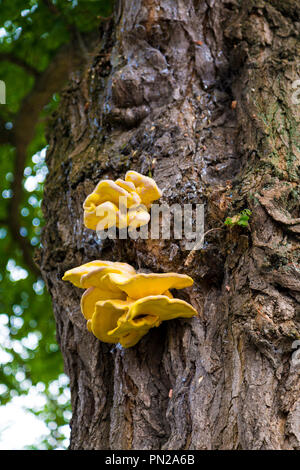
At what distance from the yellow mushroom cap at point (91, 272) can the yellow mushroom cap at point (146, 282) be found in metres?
0.05

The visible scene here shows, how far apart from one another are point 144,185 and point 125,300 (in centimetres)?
63

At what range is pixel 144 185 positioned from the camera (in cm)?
245

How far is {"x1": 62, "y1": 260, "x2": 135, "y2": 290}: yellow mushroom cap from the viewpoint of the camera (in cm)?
216

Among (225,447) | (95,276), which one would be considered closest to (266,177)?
(95,276)

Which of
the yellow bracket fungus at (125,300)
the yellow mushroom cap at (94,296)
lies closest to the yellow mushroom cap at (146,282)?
the yellow bracket fungus at (125,300)

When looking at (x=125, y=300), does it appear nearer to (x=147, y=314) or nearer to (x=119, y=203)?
(x=147, y=314)

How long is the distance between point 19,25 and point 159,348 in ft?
15.5


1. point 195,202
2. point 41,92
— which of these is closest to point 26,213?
point 41,92

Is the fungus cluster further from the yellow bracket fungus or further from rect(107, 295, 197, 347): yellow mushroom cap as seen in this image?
rect(107, 295, 197, 347): yellow mushroom cap

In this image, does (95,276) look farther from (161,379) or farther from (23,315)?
(23,315)

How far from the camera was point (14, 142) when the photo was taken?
5.75m

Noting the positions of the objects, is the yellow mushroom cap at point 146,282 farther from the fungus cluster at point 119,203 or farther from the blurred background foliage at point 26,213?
the blurred background foliage at point 26,213

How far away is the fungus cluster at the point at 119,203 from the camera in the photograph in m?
2.33

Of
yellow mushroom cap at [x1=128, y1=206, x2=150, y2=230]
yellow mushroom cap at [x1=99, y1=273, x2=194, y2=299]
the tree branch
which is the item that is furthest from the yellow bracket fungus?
the tree branch
